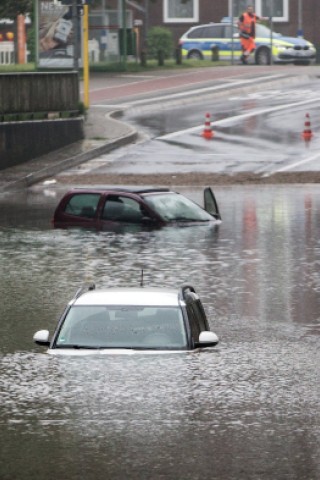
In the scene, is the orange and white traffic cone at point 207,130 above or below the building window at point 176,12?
below

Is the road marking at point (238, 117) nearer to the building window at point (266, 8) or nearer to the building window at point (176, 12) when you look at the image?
the building window at point (266, 8)

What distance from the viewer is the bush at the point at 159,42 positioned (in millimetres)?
79500

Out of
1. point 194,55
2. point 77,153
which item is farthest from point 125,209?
point 194,55

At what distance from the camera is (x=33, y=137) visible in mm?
45312

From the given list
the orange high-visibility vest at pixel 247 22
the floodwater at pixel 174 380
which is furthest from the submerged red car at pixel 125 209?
the orange high-visibility vest at pixel 247 22

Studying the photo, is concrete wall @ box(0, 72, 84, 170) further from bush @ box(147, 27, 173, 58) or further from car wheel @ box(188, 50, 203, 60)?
car wheel @ box(188, 50, 203, 60)

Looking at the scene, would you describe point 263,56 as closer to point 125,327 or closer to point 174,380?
point 125,327

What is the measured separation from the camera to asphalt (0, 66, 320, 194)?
43531mm

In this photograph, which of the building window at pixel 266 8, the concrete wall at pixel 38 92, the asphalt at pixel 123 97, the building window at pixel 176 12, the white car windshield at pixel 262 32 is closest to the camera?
the asphalt at pixel 123 97

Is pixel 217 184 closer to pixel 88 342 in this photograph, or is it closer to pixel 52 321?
pixel 52 321

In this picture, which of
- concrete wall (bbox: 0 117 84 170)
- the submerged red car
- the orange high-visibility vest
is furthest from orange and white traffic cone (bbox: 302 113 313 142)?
the orange high-visibility vest

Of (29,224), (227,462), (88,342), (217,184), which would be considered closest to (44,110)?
(217,184)

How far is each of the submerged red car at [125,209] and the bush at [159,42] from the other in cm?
4732

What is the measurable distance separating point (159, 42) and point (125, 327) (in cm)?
6510
